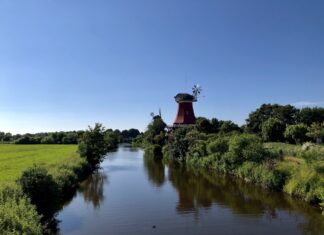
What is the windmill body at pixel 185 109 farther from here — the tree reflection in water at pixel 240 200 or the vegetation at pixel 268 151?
the tree reflection in water at pixel 240 200

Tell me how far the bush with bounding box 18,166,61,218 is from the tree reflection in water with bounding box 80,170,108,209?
18.5 ft

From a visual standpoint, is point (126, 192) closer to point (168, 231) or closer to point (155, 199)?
point (155, 199)

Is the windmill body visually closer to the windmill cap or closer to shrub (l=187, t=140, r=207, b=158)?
the windmill cap

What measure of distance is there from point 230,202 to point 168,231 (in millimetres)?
9055

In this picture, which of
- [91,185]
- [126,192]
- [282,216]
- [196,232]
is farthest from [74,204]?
[282,216]

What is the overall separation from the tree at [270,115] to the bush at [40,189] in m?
52.1

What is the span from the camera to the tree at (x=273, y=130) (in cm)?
5556

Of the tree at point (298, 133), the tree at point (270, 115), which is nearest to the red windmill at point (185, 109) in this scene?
the tree at point (270, 115)

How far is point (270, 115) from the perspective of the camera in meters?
71.4

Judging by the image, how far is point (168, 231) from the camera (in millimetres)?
19297

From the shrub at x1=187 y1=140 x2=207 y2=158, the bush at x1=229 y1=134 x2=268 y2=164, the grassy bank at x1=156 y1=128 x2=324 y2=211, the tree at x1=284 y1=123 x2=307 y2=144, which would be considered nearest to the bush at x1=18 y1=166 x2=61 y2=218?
the grassy bank at x1=156 y1=128 x2=324 y2=211

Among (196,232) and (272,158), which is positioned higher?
(272,158)

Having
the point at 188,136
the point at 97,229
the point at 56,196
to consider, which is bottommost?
the point at 97,229

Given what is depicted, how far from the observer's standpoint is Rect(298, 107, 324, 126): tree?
63.0 m
